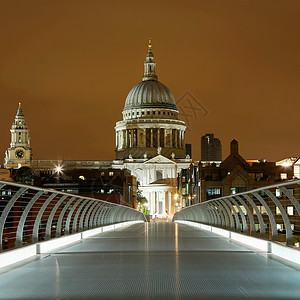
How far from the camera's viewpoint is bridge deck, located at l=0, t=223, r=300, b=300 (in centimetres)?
877

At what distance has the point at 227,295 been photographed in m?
8.63

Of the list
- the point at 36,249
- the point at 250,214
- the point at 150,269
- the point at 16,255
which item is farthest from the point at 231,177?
the point at 150,269

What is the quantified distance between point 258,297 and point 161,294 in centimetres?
121

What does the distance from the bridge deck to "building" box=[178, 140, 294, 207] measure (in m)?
97.5

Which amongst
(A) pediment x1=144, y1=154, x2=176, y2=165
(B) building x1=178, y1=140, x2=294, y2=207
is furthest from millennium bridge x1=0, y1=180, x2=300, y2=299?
(A) pediment x1=144, y1=154, x2=176, y2=165

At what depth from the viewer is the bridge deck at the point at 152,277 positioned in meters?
8.77

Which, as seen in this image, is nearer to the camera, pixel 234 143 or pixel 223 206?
pixel 223 206

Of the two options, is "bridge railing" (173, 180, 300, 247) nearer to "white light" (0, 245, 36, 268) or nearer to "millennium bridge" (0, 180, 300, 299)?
"millennium bridge" (0, 180, 300, 299)

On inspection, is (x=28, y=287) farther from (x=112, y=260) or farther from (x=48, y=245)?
(x=48, y=245)

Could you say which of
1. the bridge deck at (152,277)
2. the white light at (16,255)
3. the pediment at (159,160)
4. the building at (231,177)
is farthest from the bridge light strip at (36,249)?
the pediment at (159,160)

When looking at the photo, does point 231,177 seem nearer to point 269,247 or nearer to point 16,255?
point 269,247

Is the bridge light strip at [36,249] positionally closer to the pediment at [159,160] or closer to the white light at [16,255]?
the white light at [16,255]

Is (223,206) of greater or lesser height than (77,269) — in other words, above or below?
above

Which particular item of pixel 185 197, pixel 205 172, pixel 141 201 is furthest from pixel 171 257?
pixel 141 201
